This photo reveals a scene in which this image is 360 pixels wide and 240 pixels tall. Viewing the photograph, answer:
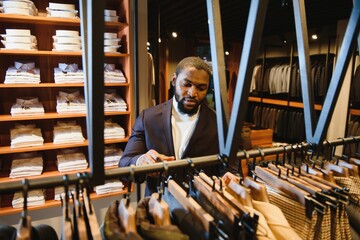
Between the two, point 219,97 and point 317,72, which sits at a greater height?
point 317,72

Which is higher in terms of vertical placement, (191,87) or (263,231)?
(191,87)

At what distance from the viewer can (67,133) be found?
2576 mm

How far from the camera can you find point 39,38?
8.66ft

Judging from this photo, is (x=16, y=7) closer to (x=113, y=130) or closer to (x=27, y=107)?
(x=27, y=107)

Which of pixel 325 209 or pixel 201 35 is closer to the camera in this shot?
pixel 325 209

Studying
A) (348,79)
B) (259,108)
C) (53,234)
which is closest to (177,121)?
(53,234)

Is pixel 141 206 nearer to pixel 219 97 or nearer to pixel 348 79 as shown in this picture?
pixel 219 97

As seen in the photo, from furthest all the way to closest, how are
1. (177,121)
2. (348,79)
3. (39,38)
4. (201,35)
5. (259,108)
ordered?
(201,35) → (259,108) → (348,79) → (39,38) → (177,121)

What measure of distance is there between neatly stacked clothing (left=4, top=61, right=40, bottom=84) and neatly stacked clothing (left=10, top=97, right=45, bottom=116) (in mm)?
219

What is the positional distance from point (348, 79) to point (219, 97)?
15.7 ft

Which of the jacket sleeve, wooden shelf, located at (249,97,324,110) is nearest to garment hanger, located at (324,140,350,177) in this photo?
the jacket sleeve

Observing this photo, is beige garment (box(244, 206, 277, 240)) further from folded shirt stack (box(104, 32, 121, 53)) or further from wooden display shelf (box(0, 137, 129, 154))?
folded shirt stack (box(104, 32, 121, 53))

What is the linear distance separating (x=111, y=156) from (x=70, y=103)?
69 centimetres

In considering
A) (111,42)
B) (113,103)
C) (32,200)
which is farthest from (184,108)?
(32,200)
